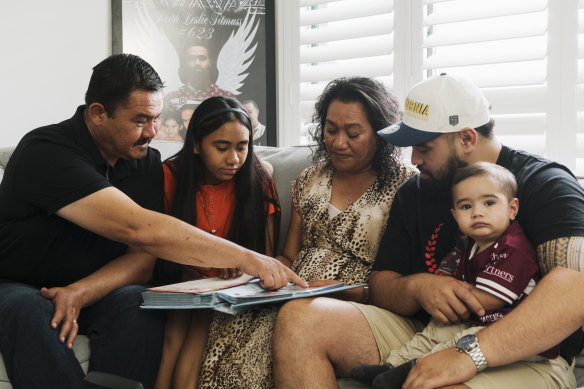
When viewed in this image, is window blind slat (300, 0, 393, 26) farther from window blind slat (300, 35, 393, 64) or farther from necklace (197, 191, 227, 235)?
necklace (197, 191, 227, 235)

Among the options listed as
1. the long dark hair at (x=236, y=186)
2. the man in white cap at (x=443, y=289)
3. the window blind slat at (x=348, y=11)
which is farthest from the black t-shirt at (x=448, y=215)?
the window blind slat at (x=348, y=11)

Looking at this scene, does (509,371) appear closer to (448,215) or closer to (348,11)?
(448,215)

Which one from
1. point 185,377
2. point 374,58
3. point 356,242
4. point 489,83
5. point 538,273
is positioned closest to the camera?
point 538,273

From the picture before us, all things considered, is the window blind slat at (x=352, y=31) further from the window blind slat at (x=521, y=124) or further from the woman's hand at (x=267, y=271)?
the woman's hand at (x=267, y=271)

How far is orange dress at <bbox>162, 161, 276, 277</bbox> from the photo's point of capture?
203cm

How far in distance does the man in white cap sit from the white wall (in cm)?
194

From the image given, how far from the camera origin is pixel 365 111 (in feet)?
6.50

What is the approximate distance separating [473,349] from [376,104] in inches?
37.4

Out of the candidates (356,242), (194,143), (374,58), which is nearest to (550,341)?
(356,242)

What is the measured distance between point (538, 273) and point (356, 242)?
622 mm

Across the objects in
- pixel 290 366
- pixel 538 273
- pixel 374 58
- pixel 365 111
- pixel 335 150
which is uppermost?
pixel 374 58

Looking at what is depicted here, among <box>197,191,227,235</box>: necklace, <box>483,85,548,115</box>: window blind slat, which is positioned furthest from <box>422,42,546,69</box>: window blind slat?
<box>197,191,227,235</box>: necklace

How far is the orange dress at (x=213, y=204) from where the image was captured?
2.03 meters

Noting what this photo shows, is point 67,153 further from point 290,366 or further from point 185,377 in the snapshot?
point 290,366
